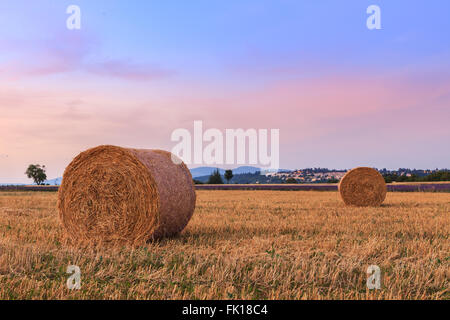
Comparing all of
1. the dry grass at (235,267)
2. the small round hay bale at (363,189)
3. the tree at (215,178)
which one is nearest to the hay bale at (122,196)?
the dry grass at (235,267)

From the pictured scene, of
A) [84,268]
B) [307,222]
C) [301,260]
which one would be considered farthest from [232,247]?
[307,222]

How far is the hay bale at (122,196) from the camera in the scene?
9.06 m

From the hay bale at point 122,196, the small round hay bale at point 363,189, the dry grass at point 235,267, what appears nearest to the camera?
the dry grass at point 235,267

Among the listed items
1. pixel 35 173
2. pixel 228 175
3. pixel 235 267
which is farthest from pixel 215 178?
pixel 235 267

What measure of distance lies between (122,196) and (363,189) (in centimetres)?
1416

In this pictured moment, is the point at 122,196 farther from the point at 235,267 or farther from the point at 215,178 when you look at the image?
the point at 215,178

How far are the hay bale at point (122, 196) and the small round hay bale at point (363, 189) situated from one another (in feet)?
40.3

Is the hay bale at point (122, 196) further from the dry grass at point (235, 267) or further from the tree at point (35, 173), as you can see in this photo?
the tree at point (35, 173)

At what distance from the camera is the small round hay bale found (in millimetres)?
20047

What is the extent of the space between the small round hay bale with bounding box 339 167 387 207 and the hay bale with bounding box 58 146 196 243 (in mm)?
12271

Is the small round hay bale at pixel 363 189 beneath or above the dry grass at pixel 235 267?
above

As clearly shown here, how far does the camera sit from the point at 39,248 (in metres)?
7.73

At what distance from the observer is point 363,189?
20.3 m

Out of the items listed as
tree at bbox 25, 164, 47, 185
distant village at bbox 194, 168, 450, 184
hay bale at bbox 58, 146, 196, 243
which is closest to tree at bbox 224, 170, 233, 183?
distant village at bbox 194, 168, 450, 184
